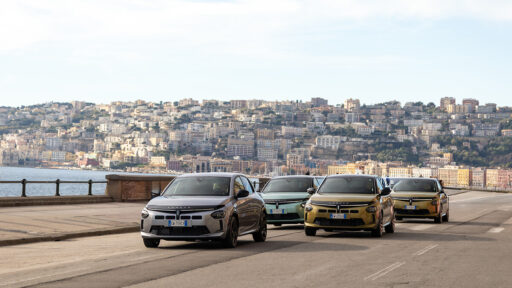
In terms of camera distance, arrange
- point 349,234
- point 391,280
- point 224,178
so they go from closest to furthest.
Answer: point 391,280
point 224,178
point 349,234

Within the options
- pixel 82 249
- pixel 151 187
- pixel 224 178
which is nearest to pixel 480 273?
pixel 224 178

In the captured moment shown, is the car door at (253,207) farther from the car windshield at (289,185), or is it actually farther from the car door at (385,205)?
the car windshield at (289,185)

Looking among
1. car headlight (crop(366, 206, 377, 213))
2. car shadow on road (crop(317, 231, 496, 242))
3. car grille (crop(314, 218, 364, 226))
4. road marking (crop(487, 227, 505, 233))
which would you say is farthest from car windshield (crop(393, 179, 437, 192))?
car grille (crop(314, 218, 364, 226))

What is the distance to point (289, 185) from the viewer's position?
25688mm

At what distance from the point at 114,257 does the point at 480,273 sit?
20.0 feet

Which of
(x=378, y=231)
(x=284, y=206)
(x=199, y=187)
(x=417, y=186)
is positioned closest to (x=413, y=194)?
(x=417, y=186)

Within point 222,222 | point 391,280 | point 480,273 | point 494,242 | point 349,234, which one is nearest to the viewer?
point 391,280

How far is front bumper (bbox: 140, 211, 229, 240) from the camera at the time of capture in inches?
632

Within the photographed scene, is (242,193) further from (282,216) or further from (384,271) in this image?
(282,216)

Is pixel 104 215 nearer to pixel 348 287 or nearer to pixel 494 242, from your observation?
pixel 494 242

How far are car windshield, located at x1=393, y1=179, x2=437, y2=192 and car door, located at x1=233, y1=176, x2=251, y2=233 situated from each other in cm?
1305

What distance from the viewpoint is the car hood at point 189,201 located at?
16.2 m

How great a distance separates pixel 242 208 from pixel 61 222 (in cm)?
669

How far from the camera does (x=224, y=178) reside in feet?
57.8
